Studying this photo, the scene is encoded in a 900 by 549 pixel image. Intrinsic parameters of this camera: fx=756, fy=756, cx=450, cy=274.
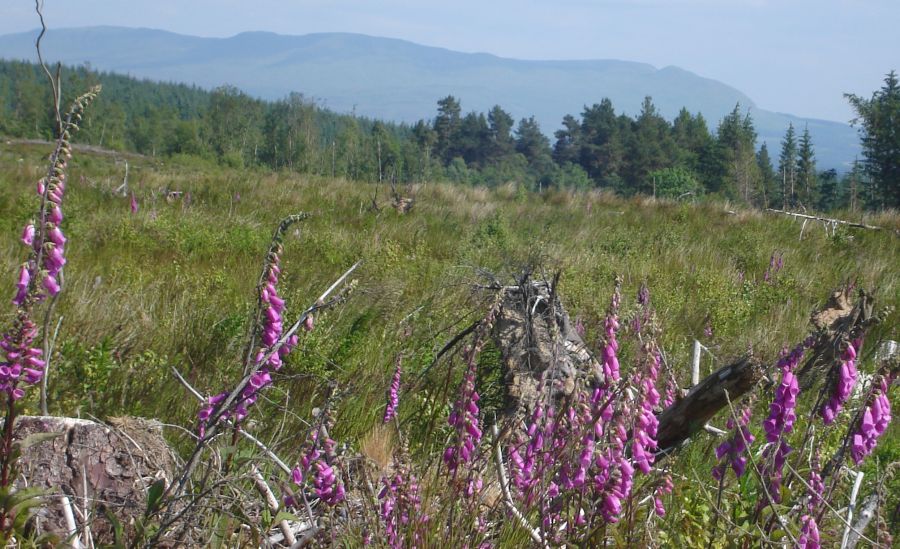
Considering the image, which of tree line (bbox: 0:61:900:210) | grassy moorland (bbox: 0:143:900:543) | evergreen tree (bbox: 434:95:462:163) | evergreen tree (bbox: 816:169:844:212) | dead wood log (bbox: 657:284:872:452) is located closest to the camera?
dead wood log (bbox: 657:284:872:452)

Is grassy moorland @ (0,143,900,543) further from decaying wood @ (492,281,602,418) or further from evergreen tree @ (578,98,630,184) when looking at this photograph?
evergreen tree @ (578,98,630,184)

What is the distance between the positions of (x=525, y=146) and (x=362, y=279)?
132 meters

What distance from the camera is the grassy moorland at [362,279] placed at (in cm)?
351

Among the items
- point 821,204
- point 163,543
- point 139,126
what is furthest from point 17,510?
point 139,126

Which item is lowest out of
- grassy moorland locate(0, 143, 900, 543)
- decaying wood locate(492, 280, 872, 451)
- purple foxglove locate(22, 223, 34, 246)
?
grassy moorland locate(0, 143, 900, 543)

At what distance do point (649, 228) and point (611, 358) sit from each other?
35.8ft

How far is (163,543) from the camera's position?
6.15ft

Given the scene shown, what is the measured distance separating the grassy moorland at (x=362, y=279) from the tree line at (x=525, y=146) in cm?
4210

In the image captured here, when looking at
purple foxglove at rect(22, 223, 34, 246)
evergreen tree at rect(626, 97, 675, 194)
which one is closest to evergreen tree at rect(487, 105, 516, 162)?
evergreen tree at rect(626, 97, 675, 194)

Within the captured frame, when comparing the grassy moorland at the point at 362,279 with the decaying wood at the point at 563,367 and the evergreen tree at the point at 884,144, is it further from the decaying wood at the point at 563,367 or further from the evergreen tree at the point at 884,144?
the evergreen tree at the point at 884,144

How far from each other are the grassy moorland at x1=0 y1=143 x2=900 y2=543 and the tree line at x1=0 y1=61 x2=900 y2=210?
1657 inches

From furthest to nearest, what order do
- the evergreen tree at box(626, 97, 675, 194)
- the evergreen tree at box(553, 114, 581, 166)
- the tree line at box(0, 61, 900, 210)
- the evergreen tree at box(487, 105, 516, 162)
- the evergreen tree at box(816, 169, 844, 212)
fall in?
the evergreen tree at box(487, 105, 516, 162) < the evergreen tree at box(553, 114, 581, 166) < the evergreen tree at box(626, 97, 675, 194) < the evergreen tree at box(816, 169, 844, 212) < the tree line at box(0, 61, 900, 210)

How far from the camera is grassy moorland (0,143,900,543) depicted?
3506 mm

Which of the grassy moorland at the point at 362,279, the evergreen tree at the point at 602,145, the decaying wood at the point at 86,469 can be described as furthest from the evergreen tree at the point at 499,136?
the decaying wood at the point at 86,469
